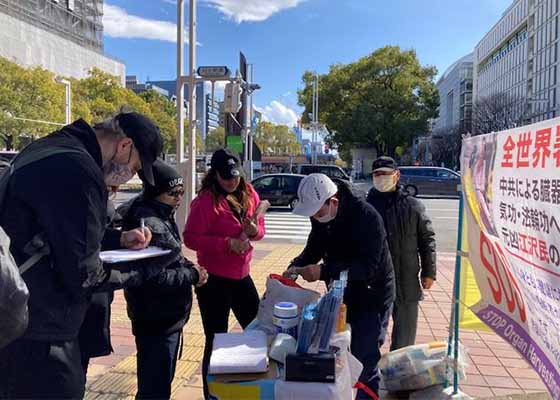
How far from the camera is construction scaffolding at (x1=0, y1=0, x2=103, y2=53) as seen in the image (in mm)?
51062

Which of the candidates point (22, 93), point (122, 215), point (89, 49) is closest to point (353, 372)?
point (122, 215)

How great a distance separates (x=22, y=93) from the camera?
29.6 m

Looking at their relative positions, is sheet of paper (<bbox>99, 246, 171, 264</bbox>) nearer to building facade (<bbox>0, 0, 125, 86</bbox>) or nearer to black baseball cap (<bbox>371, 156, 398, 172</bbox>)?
black baseball cap (<bbox>371, 156, 398, 172</bbox>)

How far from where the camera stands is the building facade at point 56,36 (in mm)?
47719

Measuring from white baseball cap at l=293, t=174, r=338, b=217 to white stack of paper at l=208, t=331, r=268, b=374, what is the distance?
2.33 ft

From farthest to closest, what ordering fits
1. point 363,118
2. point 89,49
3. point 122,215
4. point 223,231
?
point 89,49 → point 363,118 → point 223,231 → point 122,215

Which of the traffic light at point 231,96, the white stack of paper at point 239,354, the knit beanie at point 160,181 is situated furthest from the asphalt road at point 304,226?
the white stack of paper at point 239,354

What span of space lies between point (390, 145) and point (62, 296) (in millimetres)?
40075

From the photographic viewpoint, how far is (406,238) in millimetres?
3549

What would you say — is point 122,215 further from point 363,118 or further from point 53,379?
point 363,118

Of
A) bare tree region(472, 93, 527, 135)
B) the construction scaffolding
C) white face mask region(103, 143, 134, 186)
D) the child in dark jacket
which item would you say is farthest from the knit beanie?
the construction scaffolding

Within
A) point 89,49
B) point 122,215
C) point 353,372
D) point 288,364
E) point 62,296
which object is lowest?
point 353,372

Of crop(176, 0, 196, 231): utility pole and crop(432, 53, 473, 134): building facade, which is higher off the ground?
crop(432, 53, 473, 134): building facade

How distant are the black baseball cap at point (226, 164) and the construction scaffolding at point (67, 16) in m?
53.9
